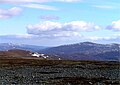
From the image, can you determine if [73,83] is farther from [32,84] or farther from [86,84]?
[32,84]

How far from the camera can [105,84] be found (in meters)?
47.0

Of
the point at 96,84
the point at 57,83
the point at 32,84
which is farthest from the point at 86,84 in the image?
the point at 32,84

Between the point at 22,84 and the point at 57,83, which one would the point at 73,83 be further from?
the point at 22,84

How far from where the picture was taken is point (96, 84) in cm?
4731

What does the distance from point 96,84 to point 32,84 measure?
10.0m

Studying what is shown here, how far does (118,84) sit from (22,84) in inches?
587

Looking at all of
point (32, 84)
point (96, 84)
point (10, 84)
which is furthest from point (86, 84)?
point (10, 84)

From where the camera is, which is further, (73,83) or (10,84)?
(73,83)

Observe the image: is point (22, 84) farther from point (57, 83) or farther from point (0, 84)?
point (57, 83)

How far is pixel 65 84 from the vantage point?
161ft

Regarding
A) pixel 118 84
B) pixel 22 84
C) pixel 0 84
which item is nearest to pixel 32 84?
pixel 22 84

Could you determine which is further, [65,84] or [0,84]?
[65,84]

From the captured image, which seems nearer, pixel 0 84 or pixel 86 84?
pixel 0 84

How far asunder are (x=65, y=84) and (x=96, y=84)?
516 cm
